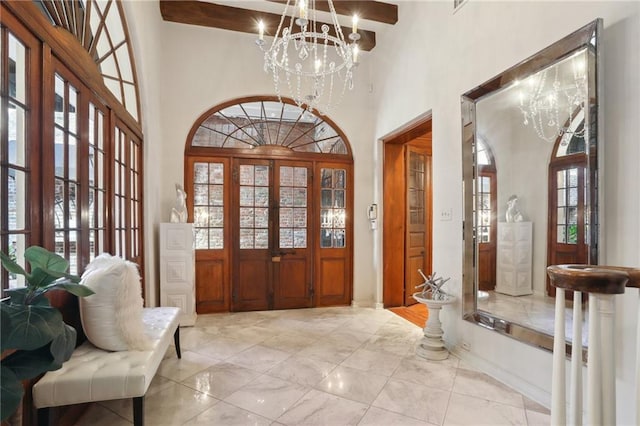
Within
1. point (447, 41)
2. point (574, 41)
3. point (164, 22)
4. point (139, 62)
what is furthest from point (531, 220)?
point (164, 22)

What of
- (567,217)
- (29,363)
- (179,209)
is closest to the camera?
(29,363)

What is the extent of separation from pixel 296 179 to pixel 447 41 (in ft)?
8.64

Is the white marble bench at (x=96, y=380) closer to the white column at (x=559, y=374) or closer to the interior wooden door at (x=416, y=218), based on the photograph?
the white column at (x=559, y=374)

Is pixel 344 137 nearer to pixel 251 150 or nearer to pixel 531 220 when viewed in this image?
pixel 251 150

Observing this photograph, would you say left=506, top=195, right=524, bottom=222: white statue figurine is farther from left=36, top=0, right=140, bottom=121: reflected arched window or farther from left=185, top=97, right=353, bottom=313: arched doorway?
left=36, top=0, right=140, bottom=121: reflected arched window

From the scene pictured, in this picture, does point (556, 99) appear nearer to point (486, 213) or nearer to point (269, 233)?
point (486, 213)

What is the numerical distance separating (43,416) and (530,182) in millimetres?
3439

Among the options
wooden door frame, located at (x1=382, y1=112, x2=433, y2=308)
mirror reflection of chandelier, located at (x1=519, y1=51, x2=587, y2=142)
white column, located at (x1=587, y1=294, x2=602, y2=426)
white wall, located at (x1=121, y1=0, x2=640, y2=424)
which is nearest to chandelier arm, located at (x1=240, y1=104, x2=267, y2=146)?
white wall, located at (x1=121, y1=0, x2=640, y2=424)

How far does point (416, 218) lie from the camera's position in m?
5.32

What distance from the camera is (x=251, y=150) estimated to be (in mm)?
4852

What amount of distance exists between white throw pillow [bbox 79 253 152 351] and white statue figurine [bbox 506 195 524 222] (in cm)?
286

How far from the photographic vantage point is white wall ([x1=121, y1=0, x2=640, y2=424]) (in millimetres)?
1940

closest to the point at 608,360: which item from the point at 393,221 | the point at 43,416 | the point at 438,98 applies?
the point at 43,416

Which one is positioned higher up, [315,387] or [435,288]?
[435,288]
